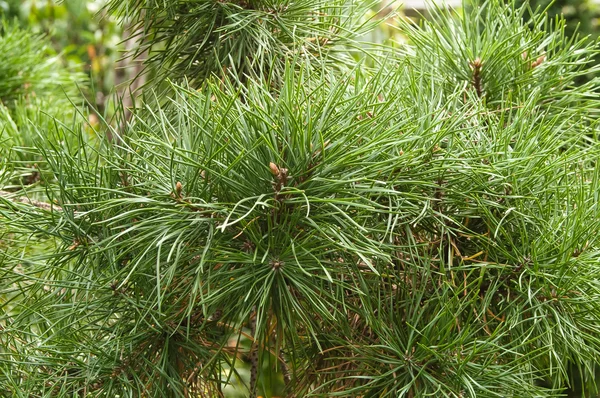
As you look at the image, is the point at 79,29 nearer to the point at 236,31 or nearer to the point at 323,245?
Result: the point at 236,31

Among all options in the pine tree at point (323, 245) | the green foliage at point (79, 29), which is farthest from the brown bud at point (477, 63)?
the green foliage at point (79, 29)

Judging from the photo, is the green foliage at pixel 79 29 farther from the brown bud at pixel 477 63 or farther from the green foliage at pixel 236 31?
the brown bud at pixel 477 63

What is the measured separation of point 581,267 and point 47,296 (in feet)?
1.23

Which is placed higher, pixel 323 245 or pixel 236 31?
pixel 236 31

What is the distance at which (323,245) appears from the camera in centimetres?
44

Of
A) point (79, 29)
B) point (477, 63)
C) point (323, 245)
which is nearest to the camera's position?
point (323, 245)

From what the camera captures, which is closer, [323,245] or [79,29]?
[323,245]

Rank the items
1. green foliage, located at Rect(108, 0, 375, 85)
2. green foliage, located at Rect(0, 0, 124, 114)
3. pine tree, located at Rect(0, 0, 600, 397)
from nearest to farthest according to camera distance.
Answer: pine tree, located at Rect(0, 0, 600, 397) → green foliage, located at Rect(108, 0, 375, 85) → green foliage, located at Rect(0, 0, 124, 114)

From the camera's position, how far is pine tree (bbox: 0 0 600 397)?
17.8 inches

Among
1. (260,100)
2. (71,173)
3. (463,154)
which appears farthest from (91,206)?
(463,154)

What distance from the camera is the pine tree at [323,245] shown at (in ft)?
1.48

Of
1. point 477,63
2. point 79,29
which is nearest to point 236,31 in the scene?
point 477,63

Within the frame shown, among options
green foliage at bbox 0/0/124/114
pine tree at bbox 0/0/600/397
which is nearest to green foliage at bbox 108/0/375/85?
pine tree at bbox 0/0/600/397

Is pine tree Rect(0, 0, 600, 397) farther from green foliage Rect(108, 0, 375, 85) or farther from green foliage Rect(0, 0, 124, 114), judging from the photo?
green foliage Rect(0, 0, 124, 114)
